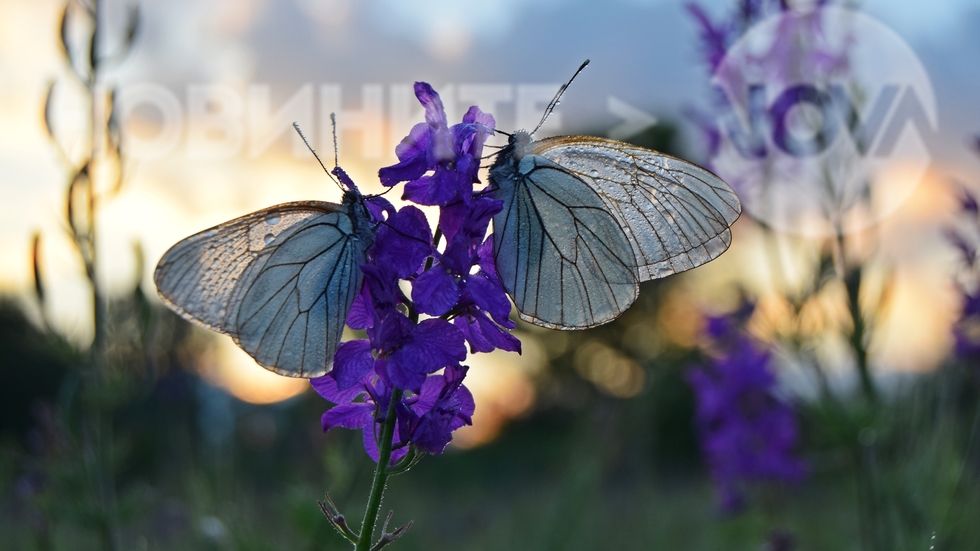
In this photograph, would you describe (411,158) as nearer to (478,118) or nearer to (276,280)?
(478,118)

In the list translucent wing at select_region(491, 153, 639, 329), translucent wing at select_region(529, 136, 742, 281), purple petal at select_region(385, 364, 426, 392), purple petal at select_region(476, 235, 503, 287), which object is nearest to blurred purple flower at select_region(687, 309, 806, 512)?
translucent wing at select_region(529, 136, 742, 281)

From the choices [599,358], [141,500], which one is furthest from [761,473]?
[599,358]

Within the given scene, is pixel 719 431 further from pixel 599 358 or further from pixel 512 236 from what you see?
pixel 599 358

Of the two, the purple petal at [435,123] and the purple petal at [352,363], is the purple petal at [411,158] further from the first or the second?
the purple petal at [352,363]

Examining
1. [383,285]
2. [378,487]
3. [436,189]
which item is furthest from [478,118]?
[378,487]

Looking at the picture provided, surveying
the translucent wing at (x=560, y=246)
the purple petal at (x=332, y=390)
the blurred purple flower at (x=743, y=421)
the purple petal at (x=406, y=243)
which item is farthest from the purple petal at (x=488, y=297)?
the blurred purple flower at (x=743, y=421)

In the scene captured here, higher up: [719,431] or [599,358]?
[719,431]

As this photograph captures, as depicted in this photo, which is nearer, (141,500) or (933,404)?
(141,500)
